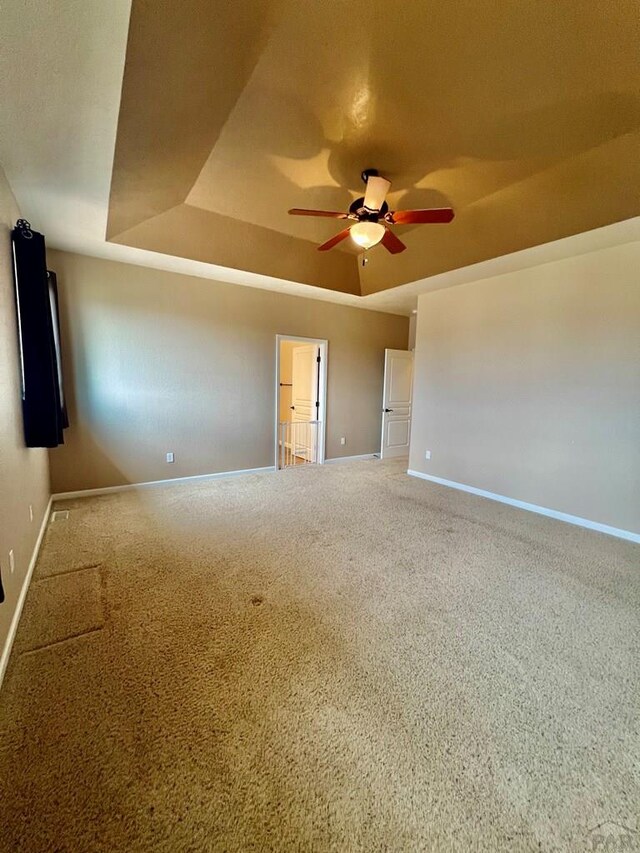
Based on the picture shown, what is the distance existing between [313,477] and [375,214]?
346 centimetres

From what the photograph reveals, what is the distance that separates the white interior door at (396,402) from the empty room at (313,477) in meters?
1.35

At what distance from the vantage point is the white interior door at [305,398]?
5980 mm

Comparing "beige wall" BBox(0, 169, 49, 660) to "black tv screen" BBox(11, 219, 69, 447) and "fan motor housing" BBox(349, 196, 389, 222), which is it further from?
"fan motor housing" BBox(349, 196, 389, 222)

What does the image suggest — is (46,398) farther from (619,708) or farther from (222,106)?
(619,708)

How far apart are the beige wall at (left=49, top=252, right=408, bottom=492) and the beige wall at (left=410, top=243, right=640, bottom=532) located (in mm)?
Result: 2006

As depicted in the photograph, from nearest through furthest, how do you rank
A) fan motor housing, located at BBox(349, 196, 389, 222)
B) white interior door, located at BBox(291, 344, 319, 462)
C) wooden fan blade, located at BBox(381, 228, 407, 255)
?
fan motor housing, located at BBox(349, 196, 389, 222) → wooden fan blade, located at BBox(381, 228, 407, 255) → white interior door, located at BBox(291, 344, 319, 462)

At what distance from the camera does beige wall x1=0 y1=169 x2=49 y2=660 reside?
1.86 m

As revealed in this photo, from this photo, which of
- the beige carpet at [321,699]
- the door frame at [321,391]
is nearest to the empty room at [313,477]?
the beige carpet at [321,699]

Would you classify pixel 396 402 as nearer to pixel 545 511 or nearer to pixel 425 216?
pixel 545 511

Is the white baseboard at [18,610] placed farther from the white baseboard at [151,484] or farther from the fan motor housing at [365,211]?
the fan motor housing at [365,211]

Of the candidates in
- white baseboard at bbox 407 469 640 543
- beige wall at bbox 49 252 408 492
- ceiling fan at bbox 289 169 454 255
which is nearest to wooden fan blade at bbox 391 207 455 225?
ceiling fan at bbox 289 169 454 255

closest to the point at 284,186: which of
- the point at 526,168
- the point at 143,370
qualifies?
the point at 526,168

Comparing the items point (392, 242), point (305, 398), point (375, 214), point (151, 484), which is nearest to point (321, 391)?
point (305, 398)

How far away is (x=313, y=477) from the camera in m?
5.11
